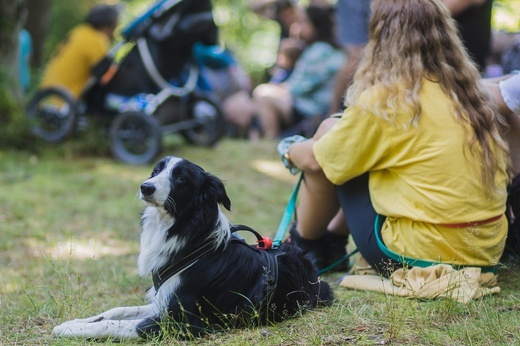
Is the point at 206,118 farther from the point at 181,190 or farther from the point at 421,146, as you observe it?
the point at 181,190

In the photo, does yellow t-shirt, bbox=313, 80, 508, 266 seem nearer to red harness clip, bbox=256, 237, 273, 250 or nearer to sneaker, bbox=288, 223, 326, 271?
red harness clip, bbox=256, 237, 273, 250

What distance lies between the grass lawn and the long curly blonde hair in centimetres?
61

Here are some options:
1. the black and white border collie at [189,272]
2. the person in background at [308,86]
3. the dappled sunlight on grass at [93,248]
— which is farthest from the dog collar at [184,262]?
the person in background at [308,86]

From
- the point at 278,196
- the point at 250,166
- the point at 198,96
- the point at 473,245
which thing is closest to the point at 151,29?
the point at 198,96

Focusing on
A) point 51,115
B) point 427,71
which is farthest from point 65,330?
point 51,115

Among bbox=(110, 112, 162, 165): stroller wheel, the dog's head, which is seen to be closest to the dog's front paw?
the dog's head

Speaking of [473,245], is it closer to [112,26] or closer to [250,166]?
[250,166]

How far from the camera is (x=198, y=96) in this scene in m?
7.86

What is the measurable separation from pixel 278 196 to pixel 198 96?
6.17 feet

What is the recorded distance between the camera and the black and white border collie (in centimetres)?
282

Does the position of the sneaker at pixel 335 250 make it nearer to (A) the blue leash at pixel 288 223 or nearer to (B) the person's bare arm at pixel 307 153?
(A) the blue leash at pixel 288 223

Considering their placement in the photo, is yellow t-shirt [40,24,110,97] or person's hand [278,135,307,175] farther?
yellow t-shirt [40,24,110,97]

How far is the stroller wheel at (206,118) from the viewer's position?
312 inches

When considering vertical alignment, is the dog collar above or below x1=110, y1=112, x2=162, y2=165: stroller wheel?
above
